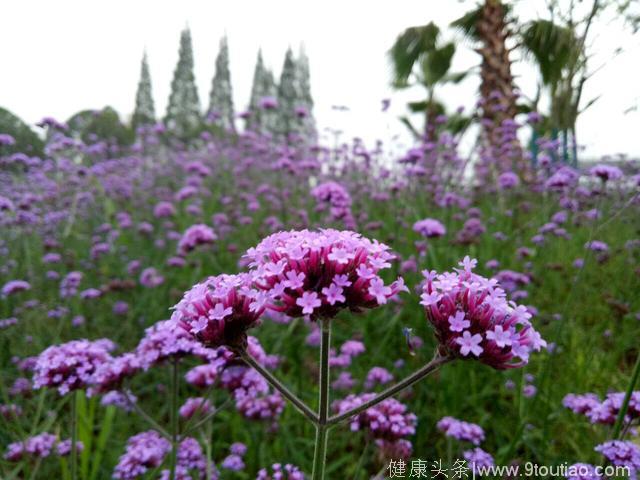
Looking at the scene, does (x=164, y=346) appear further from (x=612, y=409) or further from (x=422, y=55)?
(x=422, y=55)

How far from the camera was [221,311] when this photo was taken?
92 centimetres

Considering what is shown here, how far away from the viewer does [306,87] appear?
44.3 meters

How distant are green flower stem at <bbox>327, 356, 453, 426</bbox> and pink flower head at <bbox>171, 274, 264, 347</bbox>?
251 mm

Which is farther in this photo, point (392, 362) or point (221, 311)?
point (392, 362)

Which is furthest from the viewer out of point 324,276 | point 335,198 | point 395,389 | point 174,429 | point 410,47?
point 410,47

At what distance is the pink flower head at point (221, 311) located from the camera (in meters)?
0.93

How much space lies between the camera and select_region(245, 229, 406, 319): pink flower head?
0.90 meters

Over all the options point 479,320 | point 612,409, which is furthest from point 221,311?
point 612,409

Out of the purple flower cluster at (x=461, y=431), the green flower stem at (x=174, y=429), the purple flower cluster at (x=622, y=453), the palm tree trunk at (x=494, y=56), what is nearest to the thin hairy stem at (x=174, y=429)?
the green flower stem at (x=174, y=429)

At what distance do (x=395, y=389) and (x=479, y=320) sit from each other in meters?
0.22

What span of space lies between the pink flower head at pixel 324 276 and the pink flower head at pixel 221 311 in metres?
0.04

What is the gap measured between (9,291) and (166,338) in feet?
7.68

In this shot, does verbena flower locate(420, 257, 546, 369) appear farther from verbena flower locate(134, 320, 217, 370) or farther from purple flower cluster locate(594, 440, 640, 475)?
verbena flower locate(134, 320, 217, 370)

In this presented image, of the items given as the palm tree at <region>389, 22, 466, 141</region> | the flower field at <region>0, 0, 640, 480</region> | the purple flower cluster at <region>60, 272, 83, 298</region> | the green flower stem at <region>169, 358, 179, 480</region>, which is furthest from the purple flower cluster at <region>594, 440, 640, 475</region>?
the palm tree at <region>389, 22, 466, 141</region>
